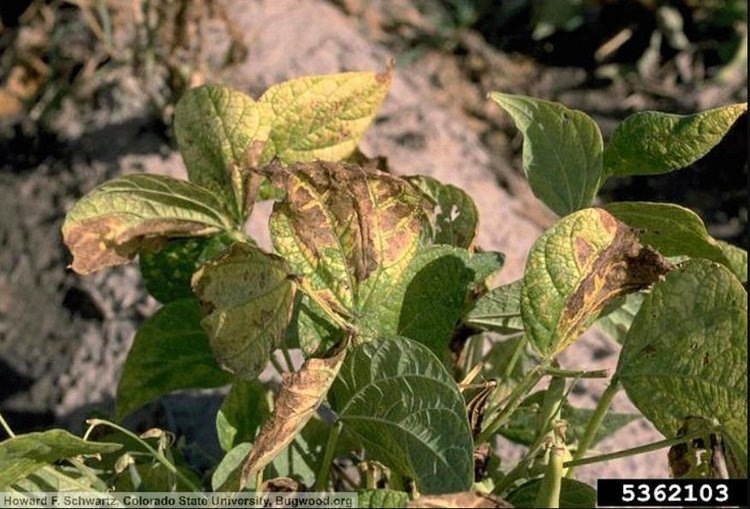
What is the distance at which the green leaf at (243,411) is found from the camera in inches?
38.6

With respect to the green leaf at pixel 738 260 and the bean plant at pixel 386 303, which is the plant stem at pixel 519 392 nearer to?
the bean plant at pixel 386 303

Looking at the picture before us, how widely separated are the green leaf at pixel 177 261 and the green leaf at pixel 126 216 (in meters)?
0.06

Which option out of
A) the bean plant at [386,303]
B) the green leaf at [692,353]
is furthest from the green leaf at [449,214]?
the green leaf at [692,353]

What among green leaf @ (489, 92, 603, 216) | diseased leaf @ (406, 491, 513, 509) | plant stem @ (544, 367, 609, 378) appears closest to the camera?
diseased leaf @ (406, 491, 513, 509)

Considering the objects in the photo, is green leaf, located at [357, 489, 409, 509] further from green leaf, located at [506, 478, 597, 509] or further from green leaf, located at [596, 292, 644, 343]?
green leaf, located at [596, 292, 644, 343]

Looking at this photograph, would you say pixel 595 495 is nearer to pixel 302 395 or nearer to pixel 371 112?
pixel 302 395

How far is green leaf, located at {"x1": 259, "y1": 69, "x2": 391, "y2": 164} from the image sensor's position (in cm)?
99

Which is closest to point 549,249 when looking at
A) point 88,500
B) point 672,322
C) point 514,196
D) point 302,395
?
point 672,322

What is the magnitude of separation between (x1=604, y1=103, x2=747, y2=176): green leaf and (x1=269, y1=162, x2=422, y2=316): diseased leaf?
176 mm

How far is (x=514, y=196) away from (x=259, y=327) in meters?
1.37

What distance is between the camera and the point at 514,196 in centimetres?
215

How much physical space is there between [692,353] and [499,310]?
0.68 feet

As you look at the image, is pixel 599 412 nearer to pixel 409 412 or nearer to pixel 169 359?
pixel 409 412

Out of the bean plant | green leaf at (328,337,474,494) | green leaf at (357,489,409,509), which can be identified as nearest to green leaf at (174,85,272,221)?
the bean plant
